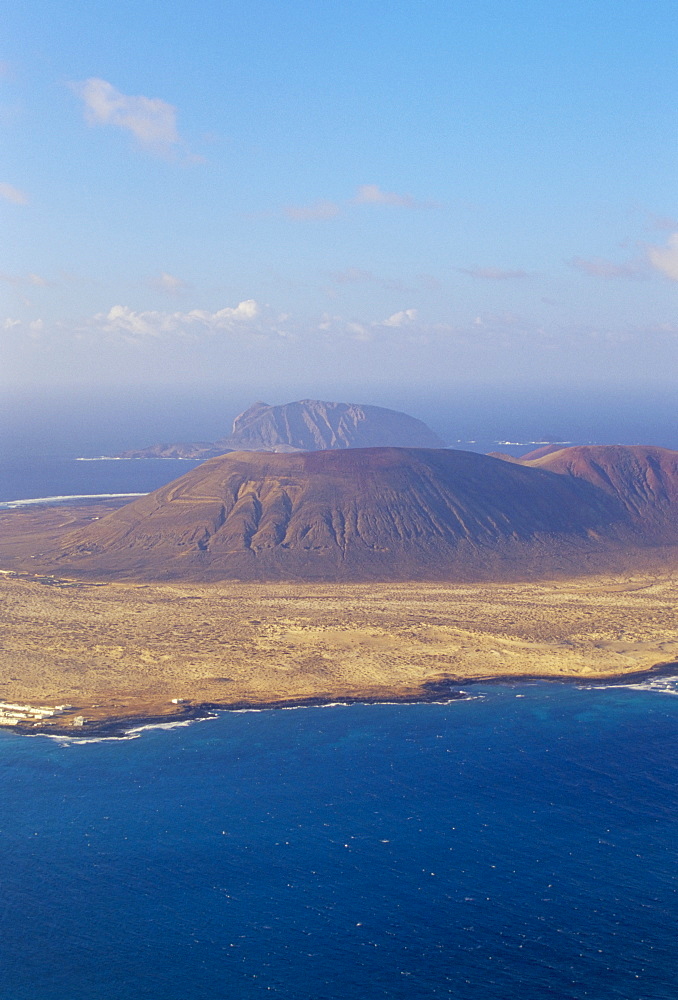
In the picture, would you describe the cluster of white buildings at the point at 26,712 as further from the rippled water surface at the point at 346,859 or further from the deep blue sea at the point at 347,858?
the deep blue sea at the point at 347,858

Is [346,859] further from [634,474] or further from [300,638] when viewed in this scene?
[634,474]

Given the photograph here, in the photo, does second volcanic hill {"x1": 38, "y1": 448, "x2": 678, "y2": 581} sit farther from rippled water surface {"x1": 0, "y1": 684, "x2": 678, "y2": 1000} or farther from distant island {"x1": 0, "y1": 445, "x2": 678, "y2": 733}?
rippled water surface {"x1": 0, "y1": 684, "x2": 678, "y2": 1000}

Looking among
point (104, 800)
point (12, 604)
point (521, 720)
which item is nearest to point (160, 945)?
point (104, 800)

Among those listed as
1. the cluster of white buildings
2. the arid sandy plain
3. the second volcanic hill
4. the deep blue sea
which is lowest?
the deep blue sea

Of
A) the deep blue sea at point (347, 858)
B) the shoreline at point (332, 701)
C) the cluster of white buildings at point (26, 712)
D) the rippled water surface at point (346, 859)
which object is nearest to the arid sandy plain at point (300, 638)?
the shoreline at point (332, 701)

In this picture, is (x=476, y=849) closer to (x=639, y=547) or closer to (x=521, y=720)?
(x=521, y=720)

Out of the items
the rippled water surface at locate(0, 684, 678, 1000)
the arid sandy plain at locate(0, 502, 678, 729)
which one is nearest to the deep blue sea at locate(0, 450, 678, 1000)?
the rippled water surface at locate(0, 684, 678, 1000)
